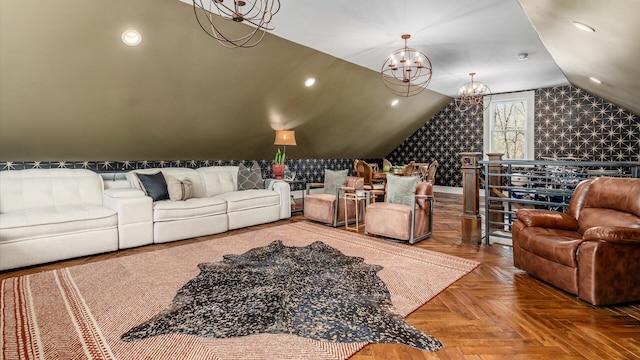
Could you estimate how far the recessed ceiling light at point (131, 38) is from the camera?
354 centimetres

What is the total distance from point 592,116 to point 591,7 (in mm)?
6023

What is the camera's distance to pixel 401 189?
448 centimetres

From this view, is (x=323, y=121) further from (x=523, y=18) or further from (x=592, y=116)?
(x=592, y=116)

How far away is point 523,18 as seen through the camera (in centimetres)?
381

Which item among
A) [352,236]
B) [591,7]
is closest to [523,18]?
[591,7]

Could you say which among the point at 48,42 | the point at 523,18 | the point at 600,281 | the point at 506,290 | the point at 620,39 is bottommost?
the point at 506,290

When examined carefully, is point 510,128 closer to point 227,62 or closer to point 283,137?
point 283,137

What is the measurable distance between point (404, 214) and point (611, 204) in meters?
1.97

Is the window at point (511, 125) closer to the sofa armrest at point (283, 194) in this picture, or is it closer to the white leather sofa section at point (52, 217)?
the sofa armrest at point (283, 194)

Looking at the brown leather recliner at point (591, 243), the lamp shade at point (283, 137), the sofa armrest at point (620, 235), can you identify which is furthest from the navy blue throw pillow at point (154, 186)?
the sofa armrest at point (620, 235)

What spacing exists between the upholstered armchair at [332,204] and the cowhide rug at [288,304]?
1724 mm

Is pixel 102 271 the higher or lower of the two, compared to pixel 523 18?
lower

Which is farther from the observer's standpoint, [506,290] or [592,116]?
[592,116]

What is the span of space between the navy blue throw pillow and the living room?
29.9 inches
